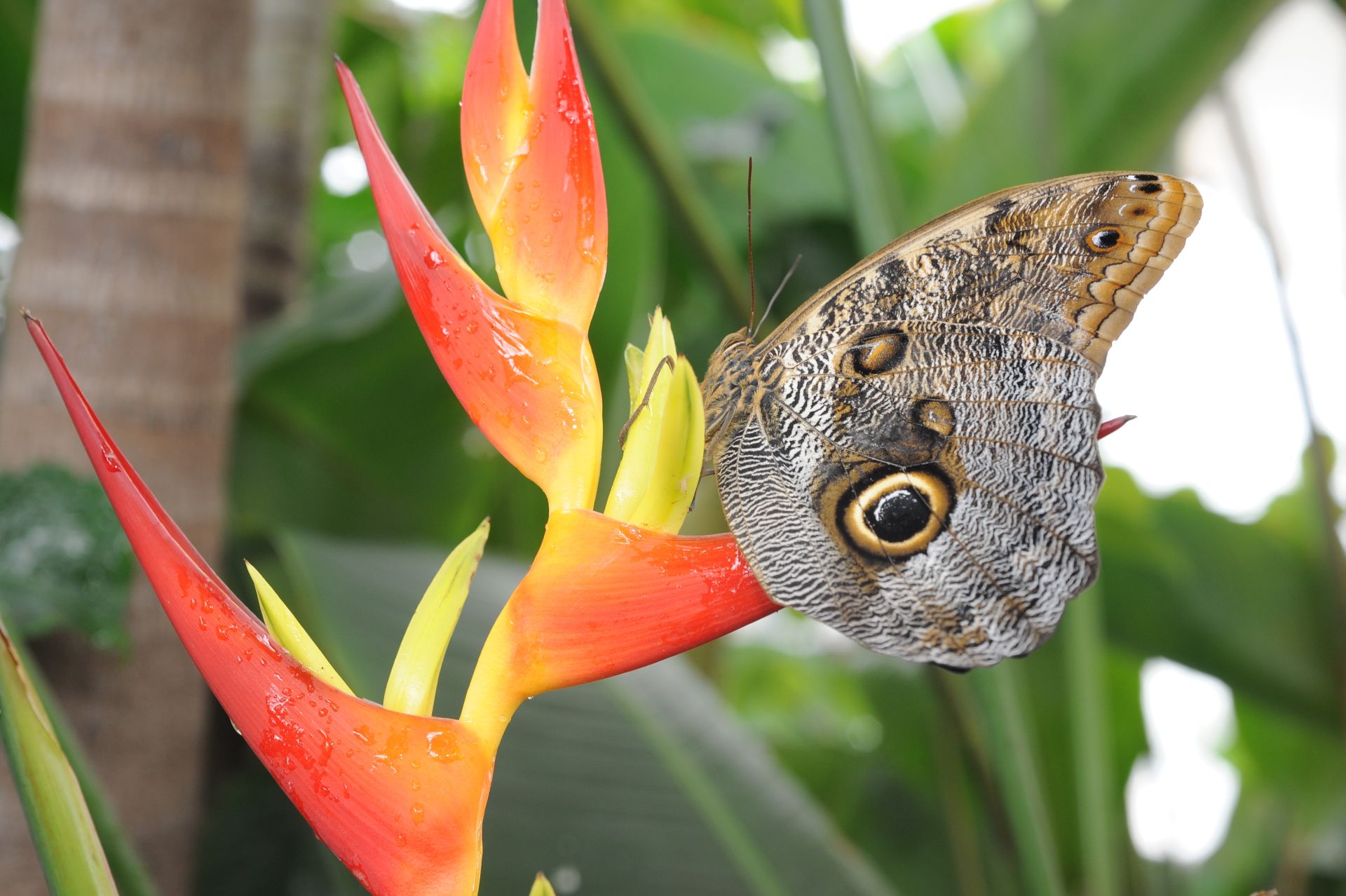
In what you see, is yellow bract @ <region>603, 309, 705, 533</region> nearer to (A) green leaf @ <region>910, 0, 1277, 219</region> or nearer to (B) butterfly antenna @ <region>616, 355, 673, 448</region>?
(B) butterfly antenna @ <region>616, 355, 673, 448</region>

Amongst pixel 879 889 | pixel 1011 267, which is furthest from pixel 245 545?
pixel 1011 267

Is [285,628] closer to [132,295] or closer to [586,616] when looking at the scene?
[586,616]

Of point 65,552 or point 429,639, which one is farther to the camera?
point 65,552

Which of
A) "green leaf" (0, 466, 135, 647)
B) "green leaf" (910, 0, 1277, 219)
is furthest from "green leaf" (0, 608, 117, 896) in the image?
"green leaf" (910, 0, 1277, 219)

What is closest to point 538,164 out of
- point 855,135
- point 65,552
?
point 855,135

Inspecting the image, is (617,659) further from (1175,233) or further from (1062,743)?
(1062,743)
